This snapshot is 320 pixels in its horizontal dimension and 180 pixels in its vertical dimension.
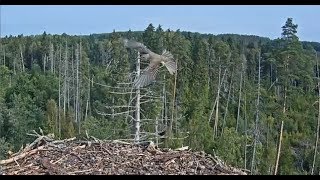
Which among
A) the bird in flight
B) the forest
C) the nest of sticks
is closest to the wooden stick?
the nest of sticks

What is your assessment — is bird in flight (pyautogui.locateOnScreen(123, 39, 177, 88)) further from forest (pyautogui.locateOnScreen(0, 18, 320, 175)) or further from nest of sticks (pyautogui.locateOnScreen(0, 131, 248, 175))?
forest (pyautogui.locateOnScreen(0, 18, 320, 175))

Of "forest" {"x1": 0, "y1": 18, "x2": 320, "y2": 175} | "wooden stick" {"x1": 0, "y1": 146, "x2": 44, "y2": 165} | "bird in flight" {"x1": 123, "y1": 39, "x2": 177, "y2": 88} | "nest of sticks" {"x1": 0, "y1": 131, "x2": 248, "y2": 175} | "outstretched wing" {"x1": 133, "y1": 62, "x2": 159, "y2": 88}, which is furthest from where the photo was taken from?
"forest" {"x1": 0, "y1": 18, "x2": 320, "y2": 175}

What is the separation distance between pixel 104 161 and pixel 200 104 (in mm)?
28542

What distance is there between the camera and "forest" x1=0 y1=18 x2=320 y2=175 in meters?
24.9

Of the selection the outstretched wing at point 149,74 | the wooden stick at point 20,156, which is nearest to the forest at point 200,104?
the outstretched wing at point 149,74

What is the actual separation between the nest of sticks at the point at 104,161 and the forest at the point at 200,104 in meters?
6.55

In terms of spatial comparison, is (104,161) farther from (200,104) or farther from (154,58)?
(200,104)

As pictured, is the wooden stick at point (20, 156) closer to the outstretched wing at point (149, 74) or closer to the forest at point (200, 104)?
the outstretched wing at point (149, 74)

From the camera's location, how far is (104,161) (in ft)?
11.9

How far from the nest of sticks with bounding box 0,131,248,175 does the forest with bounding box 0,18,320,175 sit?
Result: 258 inches

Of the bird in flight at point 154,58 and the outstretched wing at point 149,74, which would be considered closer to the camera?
the bird in flight at point 154,58

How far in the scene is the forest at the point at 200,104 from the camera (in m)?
24.9

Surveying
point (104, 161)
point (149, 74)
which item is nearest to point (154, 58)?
point (149, 74)
